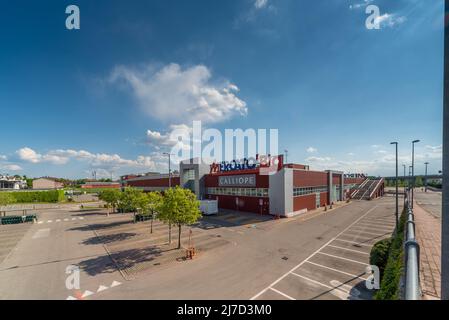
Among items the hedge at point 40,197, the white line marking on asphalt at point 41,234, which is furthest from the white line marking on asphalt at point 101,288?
the hedge at point 40,197

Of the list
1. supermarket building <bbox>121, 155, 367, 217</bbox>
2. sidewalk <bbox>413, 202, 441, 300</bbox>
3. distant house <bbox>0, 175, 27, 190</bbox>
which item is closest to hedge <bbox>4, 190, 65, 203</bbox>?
supermarket building <bbox>121, 155, 367, 217</bbox>

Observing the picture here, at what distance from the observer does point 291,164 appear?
35.8m

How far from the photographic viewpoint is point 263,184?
3475cm

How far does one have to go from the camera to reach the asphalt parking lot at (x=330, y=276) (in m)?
11.3

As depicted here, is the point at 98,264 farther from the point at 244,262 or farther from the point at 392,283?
the point at 392,283

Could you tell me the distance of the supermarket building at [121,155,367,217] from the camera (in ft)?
109

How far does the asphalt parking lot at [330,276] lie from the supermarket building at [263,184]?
12.9 meters

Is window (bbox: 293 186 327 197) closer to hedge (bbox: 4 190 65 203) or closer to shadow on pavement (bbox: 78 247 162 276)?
shadow on pavement (bbox: 78 247 162 276)

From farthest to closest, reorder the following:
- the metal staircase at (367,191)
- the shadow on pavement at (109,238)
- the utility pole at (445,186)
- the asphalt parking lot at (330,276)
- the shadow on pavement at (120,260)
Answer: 1. the metal staircase at (367,191)
2. the shadow on pavement at (109,238)
3. the shadow on pavement at (120,260)
4. the asphalt parking lot at (330,276)
5. the utility pole at (445,186)

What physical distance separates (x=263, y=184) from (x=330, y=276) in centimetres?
2170

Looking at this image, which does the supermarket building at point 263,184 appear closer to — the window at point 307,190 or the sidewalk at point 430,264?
the window at point 307,190

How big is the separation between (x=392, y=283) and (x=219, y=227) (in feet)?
66.7

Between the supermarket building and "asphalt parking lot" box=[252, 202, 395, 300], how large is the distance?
12.9 m
